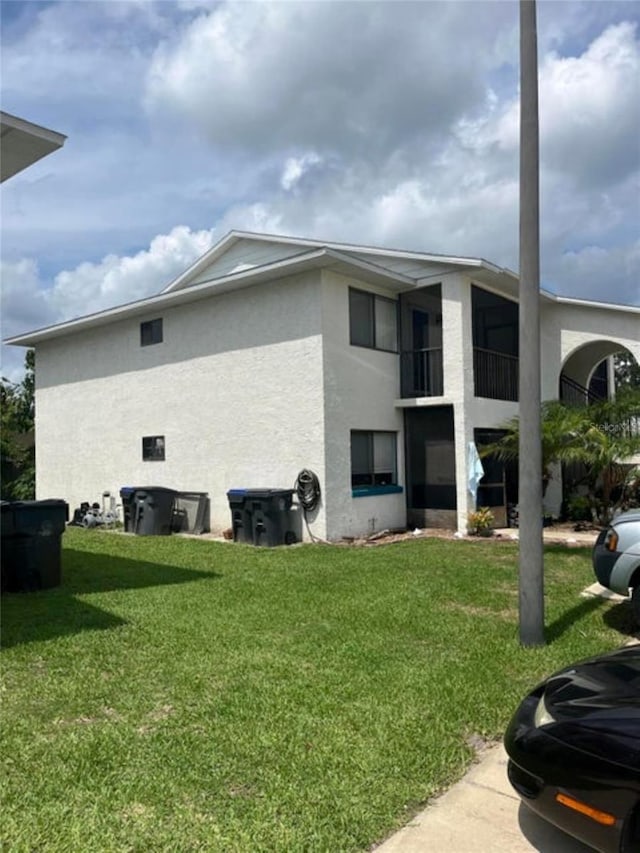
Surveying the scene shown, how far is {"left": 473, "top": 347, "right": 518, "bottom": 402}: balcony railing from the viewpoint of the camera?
47.3 ft

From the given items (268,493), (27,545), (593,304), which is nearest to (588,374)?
(593,304)

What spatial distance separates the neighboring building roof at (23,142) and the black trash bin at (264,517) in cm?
693

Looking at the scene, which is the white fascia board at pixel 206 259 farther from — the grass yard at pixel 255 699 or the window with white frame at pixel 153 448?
the grass yard at pixel 255 699

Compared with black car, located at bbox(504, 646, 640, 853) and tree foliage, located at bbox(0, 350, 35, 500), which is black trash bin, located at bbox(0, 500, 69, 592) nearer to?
black car, located at bbox(504, 646, 640, 853)

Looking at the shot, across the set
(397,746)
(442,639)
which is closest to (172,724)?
(397,746)

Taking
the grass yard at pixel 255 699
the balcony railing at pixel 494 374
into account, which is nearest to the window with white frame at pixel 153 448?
the grass yard at pixel 255 699

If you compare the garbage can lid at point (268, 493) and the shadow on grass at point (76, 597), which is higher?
the garbage can lid at point (268, 493)

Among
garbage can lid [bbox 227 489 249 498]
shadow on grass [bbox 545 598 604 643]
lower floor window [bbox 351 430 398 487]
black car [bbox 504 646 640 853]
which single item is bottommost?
shadow on grass [bbox 545 598 604 643]

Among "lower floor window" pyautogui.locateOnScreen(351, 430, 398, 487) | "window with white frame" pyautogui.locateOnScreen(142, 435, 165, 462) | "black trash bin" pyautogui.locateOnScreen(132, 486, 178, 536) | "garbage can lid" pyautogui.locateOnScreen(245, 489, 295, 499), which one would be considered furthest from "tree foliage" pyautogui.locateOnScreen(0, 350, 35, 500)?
"lower floor window" pyautogui.locateOnScreen(351, 430, 398, 487)

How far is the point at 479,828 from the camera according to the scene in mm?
2955

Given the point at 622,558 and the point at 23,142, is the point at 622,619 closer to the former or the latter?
the point at 622,558

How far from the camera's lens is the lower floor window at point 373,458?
13406 millimetres

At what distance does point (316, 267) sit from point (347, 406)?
275 cm

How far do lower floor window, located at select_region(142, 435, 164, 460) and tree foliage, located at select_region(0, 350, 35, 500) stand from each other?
840 centimetres
